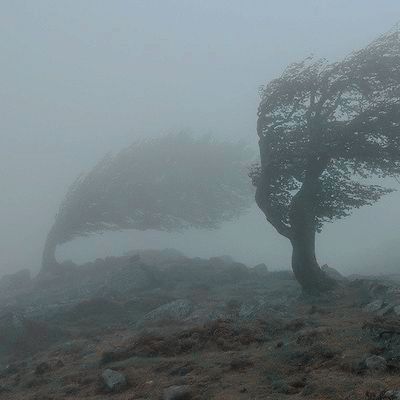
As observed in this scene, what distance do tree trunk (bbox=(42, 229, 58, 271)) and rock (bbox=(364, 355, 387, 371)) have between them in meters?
46.5

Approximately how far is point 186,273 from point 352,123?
1947 cm

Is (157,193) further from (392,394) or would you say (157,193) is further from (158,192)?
(392,394)

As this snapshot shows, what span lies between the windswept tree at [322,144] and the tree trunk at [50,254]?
3302 cm

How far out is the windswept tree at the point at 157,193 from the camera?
55656 millimetres

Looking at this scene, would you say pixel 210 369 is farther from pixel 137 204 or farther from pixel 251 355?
pixel 137 204

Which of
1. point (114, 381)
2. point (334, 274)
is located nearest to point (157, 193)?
point (334, 274)

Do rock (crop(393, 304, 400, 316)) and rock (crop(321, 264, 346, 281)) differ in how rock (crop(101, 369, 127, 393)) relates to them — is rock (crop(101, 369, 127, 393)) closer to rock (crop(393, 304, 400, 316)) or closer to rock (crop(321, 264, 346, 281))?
Answer: rock (crop(393, 304, 400, 316))

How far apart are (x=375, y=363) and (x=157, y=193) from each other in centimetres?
4529

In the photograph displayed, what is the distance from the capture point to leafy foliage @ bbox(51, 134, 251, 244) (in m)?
55.7

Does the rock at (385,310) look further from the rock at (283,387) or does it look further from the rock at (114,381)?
the rock at (114,381)

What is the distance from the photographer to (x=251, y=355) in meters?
14.3

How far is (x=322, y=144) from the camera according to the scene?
85.0ft

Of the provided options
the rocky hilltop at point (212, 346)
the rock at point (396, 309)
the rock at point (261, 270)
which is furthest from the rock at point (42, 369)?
the rock at point (261, 270)

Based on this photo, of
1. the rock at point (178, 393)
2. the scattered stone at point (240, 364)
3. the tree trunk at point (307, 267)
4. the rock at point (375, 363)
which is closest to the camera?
the rock at point (375, 363)
